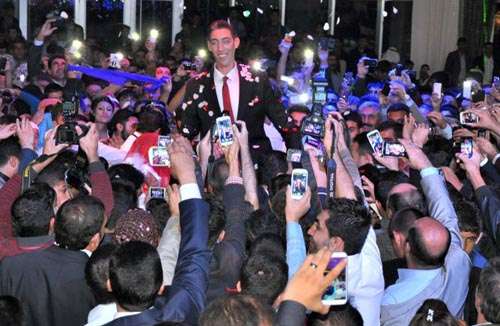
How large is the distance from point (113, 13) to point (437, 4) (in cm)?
538

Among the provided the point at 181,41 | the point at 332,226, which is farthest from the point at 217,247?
the point at 181,41

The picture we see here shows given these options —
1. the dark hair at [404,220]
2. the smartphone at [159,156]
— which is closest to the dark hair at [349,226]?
the dark hair at [404,220]

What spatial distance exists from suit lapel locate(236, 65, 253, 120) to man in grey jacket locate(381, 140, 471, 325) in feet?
8.93

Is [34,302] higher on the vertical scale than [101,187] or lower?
lower

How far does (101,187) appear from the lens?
206 inches

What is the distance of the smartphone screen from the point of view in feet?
16.0

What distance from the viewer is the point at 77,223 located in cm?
448

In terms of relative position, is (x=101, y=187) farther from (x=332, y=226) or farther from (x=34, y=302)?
(x=332, y=226)

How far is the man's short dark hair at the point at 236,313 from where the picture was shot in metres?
2.81

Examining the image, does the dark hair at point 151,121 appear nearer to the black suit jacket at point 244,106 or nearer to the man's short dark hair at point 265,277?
the black suit jacket at point 244,106

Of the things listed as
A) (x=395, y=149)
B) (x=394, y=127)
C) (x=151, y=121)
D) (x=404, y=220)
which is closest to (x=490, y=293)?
(x=404, y=220)

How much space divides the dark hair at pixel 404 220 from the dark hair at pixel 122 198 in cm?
159

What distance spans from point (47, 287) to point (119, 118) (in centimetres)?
448

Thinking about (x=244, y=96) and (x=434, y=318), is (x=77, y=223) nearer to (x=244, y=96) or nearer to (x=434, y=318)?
(x=434, y=318)
